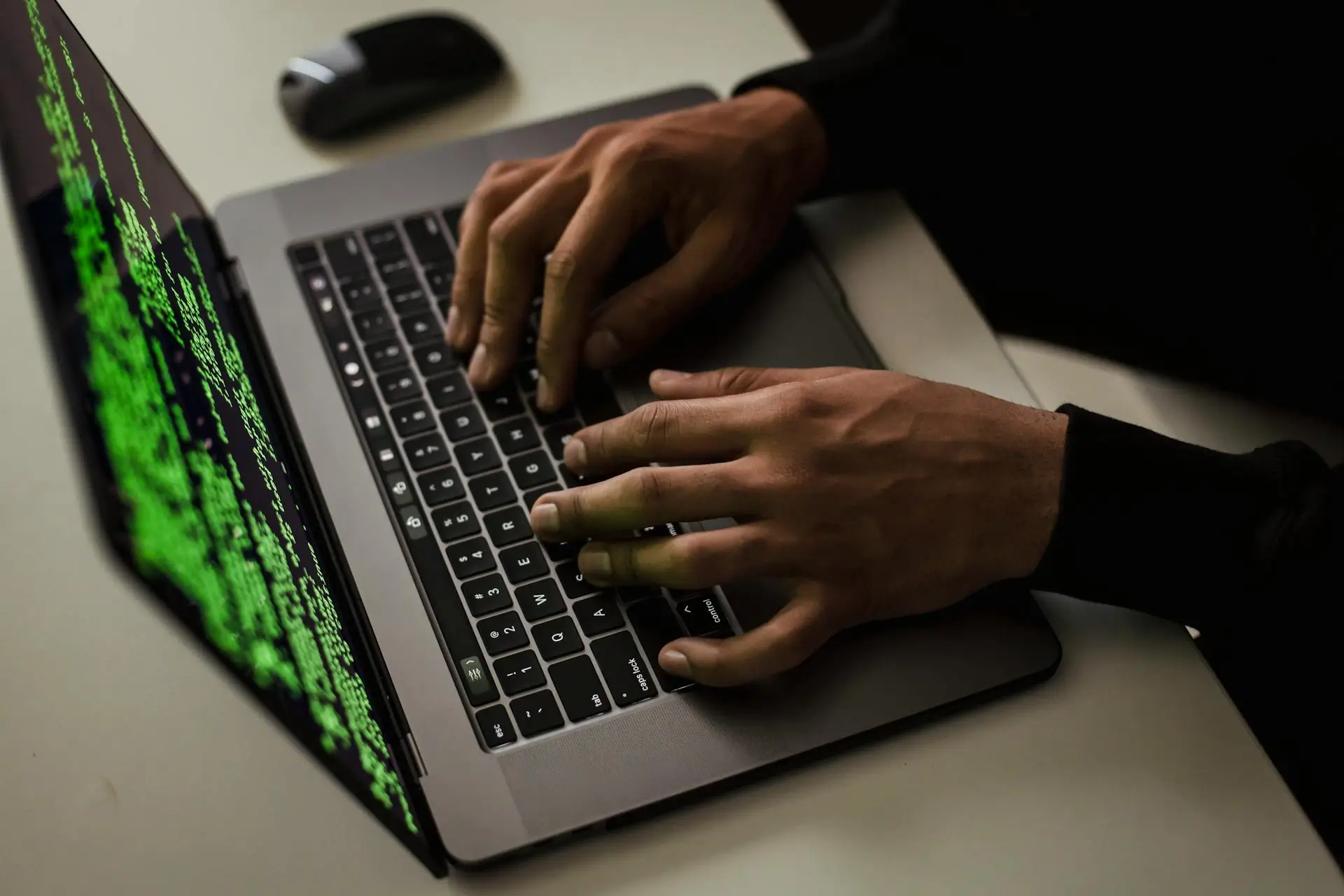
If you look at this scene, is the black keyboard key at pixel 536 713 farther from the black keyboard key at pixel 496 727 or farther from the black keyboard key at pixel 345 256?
the black keyboard key at pixel 345 256

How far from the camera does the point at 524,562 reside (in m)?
0.65

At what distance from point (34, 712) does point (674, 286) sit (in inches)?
17.2

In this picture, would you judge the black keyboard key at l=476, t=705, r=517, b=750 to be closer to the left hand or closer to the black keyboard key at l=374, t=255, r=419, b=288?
the left hand

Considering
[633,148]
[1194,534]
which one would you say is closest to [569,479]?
[633,148]

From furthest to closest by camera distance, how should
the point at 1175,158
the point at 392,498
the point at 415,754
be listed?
1. the point at 1175,158
2. the point at 392,498
3. the point at 415,754

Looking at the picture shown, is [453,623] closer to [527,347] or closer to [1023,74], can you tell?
[527,347]

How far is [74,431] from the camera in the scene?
0.37 meters

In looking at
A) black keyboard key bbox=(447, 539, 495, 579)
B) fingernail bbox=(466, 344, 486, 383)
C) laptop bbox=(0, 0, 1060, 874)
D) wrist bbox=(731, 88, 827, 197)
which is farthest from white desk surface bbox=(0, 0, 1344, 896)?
wrist bbox=(731, 88, 827, 197)

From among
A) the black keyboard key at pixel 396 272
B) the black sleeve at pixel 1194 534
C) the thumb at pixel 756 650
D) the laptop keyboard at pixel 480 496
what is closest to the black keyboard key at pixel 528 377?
the laptop keyboard at pixel 480 496

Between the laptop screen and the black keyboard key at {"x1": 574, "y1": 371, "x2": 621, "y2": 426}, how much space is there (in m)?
0.18

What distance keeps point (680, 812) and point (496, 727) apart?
102 mm

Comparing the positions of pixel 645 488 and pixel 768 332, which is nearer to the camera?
pixel 645 488

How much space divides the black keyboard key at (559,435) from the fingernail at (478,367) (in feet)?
0.18

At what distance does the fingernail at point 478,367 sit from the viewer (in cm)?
73
